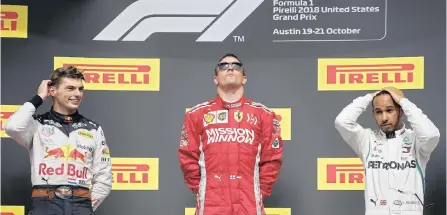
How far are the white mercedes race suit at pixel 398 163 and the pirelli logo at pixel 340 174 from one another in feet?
2.54

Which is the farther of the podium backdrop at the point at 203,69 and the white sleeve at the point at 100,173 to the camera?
the podium backdrop at the point at 203,69

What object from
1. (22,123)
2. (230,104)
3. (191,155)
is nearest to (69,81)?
(22,123)

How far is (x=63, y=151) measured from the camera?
4.07m

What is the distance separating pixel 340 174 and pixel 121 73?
5.43 ft

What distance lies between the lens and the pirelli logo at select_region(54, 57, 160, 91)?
508 cm

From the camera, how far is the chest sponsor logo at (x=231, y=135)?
4141mm

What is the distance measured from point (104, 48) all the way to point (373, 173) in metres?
2.09

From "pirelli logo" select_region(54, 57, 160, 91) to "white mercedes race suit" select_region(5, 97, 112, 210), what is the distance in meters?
0.88

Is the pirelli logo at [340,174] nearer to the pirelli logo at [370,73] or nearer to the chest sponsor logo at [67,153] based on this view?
the pirelli logo at [370,73]

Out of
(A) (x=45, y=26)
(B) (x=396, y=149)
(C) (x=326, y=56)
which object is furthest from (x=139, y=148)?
(B) (x=396, y=149)

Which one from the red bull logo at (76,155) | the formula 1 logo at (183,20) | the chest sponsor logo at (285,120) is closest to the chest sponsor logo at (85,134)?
the red bull logo at (76,155)

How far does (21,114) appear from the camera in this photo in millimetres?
3984

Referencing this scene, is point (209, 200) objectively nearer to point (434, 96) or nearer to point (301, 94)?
point (301, 94)

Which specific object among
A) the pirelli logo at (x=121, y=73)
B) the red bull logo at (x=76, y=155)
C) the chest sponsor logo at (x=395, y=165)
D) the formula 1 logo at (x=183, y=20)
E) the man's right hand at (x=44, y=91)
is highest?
the formula 1 logo at (x=183, y=20)
